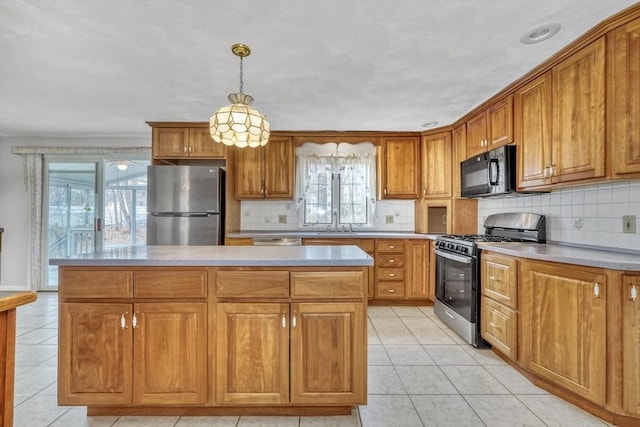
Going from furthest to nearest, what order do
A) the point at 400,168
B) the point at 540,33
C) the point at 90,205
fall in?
1. the point at 90,205
2. the point at 400,168
3. the point at 540,33

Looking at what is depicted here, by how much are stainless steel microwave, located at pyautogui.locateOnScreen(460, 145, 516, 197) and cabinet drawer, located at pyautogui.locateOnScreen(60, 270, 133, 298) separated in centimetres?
300

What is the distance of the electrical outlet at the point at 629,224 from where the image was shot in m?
2.05

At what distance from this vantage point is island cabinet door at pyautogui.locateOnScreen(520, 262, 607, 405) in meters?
1.71

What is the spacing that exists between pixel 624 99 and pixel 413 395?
87.6 inches

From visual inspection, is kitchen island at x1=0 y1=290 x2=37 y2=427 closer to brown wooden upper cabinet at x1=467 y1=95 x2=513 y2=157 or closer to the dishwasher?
the dishwasher

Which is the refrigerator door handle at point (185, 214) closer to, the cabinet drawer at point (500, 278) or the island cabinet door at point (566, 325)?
the cabinet drawer at point (500, 278)

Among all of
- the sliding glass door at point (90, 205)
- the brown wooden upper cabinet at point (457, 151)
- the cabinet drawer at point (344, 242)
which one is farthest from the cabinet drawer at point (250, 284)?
the sliding glass door at point (90, 205)

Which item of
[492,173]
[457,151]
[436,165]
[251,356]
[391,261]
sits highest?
[457,151]

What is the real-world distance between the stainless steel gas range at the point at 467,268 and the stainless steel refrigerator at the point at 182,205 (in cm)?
265

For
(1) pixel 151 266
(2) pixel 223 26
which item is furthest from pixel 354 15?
(1) pixel 151 266

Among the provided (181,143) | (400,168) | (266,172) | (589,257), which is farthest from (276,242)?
(589,257)

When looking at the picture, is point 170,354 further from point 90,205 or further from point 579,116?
point 90,205

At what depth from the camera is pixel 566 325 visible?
1.87m

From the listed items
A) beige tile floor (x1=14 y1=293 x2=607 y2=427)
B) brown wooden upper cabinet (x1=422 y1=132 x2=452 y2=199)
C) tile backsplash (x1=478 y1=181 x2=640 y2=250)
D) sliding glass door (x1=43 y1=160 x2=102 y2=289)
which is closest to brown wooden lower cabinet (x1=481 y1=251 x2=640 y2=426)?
beige tile floor (x1=14 y1=293 x2=607 y2=427)
